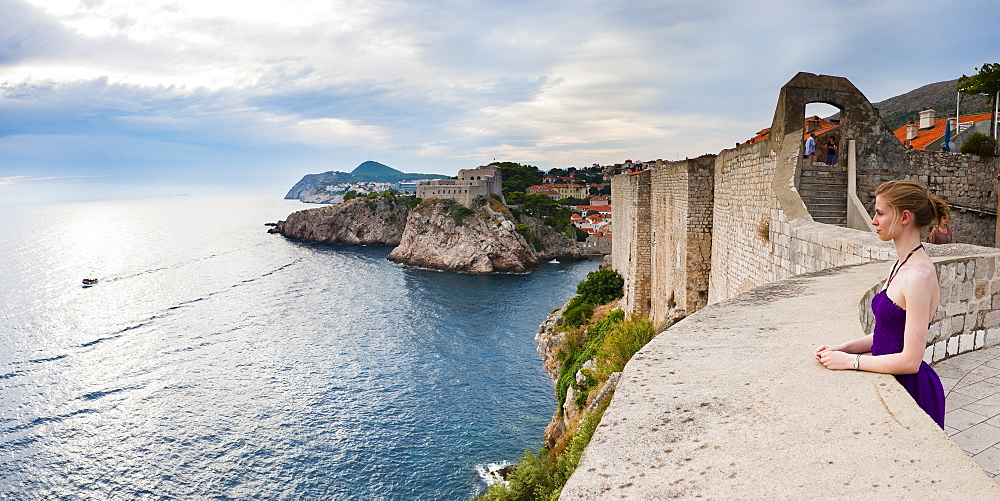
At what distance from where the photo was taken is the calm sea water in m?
19.8

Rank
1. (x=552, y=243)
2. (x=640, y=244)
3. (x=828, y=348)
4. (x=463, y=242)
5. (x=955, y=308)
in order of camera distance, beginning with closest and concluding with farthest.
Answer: (x=828, y=348)
(x=955, y=308)
(x=640, y=244)
(x=463, y=242)
(x=552, y=243)

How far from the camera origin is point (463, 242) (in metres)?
62.6

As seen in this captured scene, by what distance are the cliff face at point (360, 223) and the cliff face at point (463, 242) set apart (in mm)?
11482

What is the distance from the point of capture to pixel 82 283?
177 ft

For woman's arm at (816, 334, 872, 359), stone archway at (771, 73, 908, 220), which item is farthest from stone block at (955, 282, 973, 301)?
stone archway at (771, 73, 908, 220)

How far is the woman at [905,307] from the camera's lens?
2.20 m

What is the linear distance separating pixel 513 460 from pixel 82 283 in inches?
2152

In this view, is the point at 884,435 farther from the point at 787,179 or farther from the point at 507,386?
the point at 507,386

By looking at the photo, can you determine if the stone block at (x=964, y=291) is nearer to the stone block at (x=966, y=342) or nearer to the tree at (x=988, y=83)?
the stone block at (x=966, y=342)

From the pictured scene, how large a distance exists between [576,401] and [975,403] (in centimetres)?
1189

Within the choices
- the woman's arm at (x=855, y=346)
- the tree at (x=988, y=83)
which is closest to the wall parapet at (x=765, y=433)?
the woman's arm at (x=855, y=346)

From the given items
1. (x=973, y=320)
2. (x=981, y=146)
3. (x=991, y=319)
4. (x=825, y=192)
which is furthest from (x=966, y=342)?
(x=981, y=146)

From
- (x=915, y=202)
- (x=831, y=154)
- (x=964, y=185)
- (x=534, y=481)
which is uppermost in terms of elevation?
(x=831, y=154)

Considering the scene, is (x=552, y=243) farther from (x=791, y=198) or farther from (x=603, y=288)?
(x=791, y=198)
